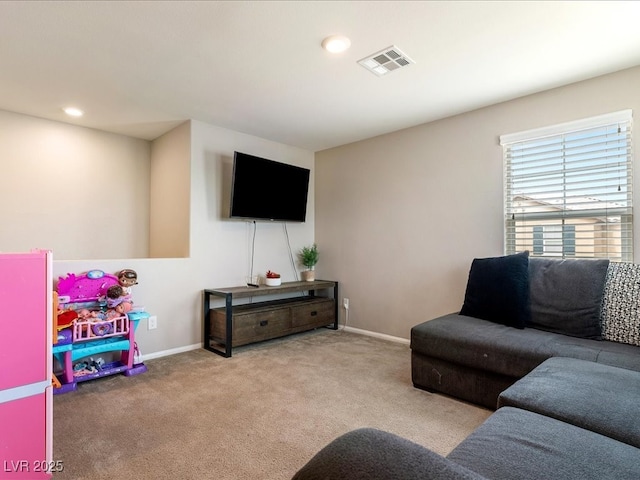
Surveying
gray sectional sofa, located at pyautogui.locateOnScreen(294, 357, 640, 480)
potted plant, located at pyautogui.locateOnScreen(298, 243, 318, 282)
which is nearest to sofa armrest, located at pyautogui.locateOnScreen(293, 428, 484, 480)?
gray sectional sofa, located at pyautogui.locateOnScreen(294, 357, 640, 480)

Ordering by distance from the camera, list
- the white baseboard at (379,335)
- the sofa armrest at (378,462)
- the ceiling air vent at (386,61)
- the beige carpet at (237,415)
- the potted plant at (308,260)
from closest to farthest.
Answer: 1. the sofa armrest at (378,462)
2. the beige carpet at (237,415)
3. the ceiling air vent at (386,61)
4. the white baseboard at (379,335)
5. the potted plant at (308,260)

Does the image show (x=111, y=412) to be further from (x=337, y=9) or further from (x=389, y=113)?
(x=389, y=113)

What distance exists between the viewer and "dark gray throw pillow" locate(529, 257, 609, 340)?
230cm

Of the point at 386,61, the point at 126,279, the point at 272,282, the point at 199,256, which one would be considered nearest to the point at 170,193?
the point at 199,256

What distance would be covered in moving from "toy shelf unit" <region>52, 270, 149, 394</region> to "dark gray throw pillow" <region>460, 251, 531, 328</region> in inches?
111

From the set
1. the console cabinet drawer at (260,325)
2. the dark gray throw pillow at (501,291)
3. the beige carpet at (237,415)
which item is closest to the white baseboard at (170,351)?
the beige carpet at (237,415)

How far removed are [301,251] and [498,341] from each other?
289 centimetres

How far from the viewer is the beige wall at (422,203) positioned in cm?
291

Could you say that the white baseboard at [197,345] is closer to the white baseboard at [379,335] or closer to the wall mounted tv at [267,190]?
the white baseboard at [379,335]

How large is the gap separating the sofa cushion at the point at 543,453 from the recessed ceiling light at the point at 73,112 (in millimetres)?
3994

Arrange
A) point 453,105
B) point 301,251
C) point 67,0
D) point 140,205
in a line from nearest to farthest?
point 67,0
point 453,105
point 140,205
point 301,251

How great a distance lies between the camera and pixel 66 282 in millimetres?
2783

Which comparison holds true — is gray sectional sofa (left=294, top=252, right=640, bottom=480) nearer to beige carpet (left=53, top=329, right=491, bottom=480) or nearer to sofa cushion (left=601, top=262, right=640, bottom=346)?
sofa cushion (left=601, top=262, right=640, bottom=346)

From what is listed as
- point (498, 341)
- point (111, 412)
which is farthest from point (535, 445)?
point (111, 412)
